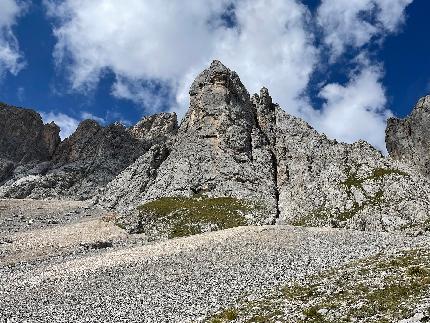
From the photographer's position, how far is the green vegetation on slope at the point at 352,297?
2269 cm

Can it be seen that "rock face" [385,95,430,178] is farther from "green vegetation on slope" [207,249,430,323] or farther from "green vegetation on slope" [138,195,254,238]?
"green vegetation on slope" [207,249,430,323]

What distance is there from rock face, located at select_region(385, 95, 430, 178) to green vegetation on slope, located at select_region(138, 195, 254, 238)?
197 feet

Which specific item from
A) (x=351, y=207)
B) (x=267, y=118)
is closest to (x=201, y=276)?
(x=351, y=207)

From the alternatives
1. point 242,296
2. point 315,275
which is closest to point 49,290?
point 242,296

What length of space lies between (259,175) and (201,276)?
7978cm

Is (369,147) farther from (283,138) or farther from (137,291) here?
(137,291)

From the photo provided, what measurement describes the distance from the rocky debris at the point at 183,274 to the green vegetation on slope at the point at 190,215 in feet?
71.2

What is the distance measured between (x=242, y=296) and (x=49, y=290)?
72.6ft

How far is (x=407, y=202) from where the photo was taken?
94812 millimetres

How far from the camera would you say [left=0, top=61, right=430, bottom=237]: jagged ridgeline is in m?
96.9

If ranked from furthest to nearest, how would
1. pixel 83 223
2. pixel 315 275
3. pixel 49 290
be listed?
pixel 83 223 < pixel 49 290 < pixel 315 275

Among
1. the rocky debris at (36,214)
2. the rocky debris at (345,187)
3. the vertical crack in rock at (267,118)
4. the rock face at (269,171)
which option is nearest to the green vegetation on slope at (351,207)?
the rocky debris at (345,187)

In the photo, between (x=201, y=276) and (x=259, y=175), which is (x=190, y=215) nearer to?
(x=259, y=175)

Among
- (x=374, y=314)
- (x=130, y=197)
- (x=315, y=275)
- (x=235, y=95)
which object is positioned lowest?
(x=374, y=314)
